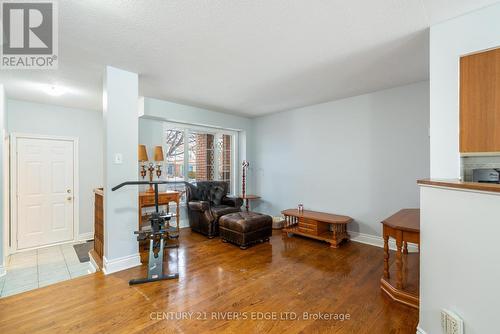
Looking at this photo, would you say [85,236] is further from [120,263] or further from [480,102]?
[480,102]

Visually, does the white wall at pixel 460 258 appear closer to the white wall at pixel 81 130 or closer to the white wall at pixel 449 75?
the white wall at pixel 449 75

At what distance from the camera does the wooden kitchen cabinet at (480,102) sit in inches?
66.2

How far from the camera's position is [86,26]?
196 centimetres

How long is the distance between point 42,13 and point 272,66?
2.18 m

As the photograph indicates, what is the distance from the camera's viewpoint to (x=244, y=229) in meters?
3.54

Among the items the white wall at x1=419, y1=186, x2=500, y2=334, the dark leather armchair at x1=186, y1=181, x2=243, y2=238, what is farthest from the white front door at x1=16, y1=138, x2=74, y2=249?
the white wall at x1=419, y1=186, x2=500, y2=334

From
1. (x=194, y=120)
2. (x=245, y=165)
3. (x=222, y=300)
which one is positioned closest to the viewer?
(x=222, y=300)

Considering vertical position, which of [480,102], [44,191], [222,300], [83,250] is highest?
[480,102]

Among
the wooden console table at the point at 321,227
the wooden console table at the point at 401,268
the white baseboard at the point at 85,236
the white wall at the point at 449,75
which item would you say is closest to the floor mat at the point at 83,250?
the white baseboard at the point at 85,236

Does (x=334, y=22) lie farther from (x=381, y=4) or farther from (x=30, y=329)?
(x=30, y=329)

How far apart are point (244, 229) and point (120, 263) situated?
171 centimetres

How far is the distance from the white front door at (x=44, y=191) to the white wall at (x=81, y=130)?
0.58 feet

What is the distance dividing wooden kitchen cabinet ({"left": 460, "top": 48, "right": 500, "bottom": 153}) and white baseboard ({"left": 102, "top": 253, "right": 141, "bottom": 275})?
3.63 m

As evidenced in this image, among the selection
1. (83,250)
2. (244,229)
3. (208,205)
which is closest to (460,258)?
(244,229)
